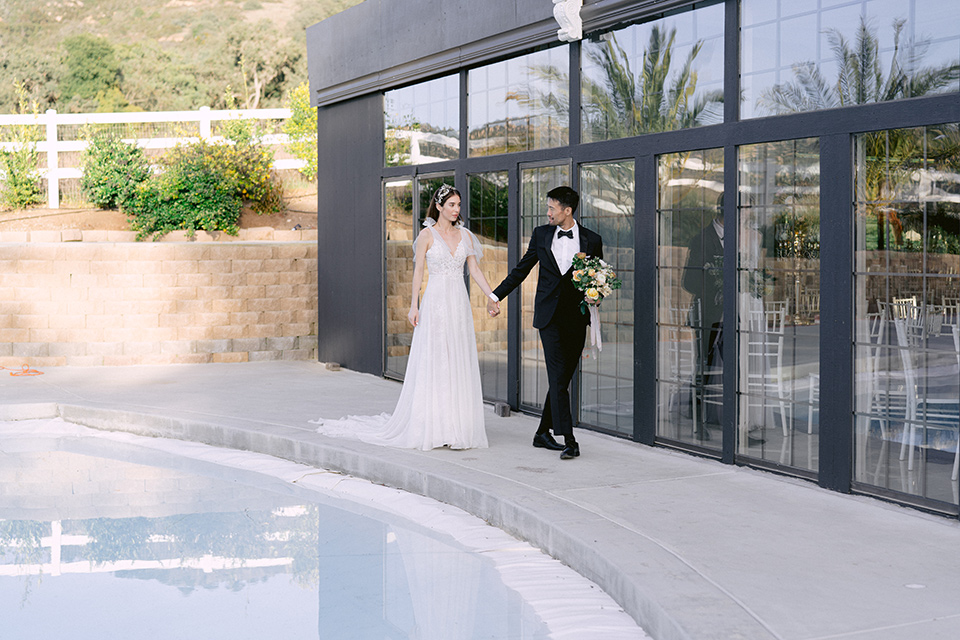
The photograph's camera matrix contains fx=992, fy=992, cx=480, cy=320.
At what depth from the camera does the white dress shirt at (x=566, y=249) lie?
6.59 m

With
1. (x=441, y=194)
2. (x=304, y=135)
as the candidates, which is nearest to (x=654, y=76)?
(x=441, y=194)

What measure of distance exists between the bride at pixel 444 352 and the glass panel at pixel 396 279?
3382 millimetres

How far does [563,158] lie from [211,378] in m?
5.17

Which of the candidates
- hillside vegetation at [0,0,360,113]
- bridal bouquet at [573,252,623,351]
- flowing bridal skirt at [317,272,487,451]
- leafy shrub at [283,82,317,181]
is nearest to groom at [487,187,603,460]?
bridal bouquet at [573,252,623,351]

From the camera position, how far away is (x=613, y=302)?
7.40 m

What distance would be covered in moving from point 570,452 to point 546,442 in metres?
0.39

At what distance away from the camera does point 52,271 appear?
12055 millimetres

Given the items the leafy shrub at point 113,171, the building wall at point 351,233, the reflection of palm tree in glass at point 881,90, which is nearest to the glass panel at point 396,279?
the building wall at point 351,233

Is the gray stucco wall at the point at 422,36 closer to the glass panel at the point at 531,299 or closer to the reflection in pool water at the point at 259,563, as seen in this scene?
the glass panel at the point at 531,299

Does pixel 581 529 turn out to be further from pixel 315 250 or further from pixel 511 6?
pixel 315 250

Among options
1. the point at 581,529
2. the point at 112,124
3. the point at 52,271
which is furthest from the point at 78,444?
the point at 112,124

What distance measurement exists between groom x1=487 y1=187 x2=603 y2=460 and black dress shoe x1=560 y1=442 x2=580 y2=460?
0.07 ft

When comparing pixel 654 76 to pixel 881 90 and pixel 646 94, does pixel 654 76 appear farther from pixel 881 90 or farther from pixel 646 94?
pixel 881 90

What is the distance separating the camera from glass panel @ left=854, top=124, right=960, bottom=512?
4.96 m
